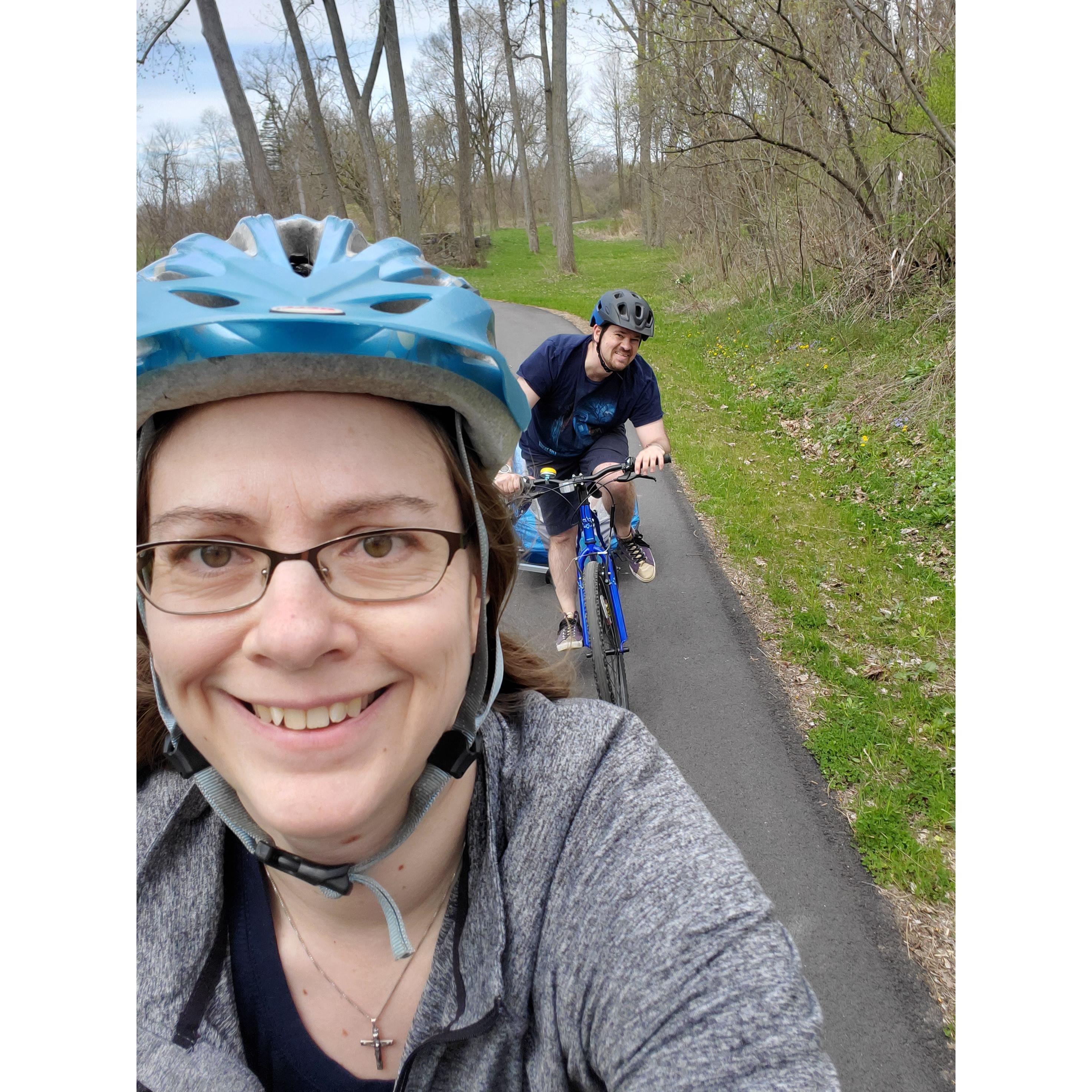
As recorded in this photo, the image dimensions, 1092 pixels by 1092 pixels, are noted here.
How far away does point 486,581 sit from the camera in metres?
1.42

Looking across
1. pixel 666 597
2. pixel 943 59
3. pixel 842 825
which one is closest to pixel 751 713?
pixel 842 825

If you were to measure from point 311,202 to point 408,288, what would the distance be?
63.9 feet

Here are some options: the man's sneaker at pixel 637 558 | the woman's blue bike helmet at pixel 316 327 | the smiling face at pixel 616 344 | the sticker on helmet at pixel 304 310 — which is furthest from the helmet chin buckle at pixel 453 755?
the man's sneaker at pixel 637 558

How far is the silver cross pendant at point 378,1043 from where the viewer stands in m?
1.30

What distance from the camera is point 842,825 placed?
327cm

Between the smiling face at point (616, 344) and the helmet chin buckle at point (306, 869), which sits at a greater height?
the smiling face at point (616, 344)

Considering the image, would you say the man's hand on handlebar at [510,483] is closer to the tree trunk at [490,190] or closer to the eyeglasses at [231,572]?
the eyeglasses at [231,572]

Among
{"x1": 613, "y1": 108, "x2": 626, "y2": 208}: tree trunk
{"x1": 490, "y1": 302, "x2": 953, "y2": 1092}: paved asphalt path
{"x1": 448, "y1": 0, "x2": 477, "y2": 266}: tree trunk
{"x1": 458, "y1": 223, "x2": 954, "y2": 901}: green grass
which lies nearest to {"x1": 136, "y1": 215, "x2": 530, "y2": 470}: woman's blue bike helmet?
{"x1": 490, "y1": 302, "x2": 953, "y2": 1092}: paved asphalt path

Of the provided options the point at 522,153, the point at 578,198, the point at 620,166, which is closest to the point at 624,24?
the point at 522,153

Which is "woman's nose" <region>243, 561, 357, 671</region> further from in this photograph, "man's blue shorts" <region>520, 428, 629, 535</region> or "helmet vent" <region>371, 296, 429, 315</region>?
"man's blue shorts" <region>520, 428, 629, 535</region>

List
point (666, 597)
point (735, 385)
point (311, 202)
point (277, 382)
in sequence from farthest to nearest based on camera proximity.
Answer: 1. point (311, 202)
2. point (735, 385)
3. point (666, 597)
4. point (277, 382)

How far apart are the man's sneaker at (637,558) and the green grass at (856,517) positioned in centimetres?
91

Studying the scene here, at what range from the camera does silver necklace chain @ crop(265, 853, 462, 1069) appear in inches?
51.6
